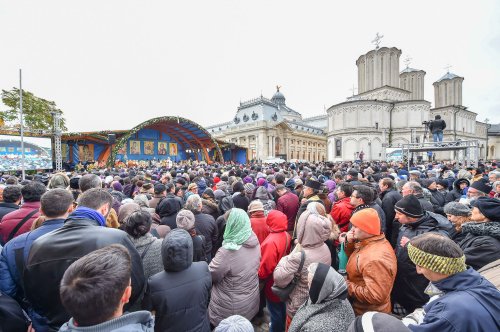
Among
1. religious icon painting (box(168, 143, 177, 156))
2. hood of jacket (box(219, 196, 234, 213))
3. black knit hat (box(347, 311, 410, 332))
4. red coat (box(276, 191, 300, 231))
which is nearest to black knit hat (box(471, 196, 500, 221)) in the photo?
black knit hat (box(347, 311, 410, 332))

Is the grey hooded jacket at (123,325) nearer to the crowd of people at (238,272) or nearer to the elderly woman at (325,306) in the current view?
the crowd of people at (238,272)

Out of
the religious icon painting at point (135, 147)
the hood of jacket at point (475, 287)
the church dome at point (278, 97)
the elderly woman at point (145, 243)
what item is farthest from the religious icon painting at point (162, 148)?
the church dome at point (278, 97)

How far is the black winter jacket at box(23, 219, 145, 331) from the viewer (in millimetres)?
1707

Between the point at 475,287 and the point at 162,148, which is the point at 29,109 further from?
the point at 475,287

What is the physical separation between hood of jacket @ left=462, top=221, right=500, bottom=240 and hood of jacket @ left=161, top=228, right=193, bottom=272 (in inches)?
115

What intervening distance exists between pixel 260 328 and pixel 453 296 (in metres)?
2.70

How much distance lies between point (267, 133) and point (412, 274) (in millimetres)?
47049

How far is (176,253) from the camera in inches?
78.7

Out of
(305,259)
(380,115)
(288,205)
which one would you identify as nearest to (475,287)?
(305,259)

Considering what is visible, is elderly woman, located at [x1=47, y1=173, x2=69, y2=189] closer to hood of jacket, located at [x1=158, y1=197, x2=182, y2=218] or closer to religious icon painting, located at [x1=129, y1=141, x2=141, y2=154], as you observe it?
hood of jacket, located at [x1=158, y1=197, x2=182, y2=218]

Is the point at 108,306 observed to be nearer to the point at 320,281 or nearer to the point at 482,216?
the point at 320,281

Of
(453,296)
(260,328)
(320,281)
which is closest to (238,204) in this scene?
(260,328)

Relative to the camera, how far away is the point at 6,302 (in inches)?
64.6

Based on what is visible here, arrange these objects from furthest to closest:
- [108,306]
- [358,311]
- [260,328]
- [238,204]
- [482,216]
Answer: [238,204], [260,328], [482,216], [358,311], [108,306]
